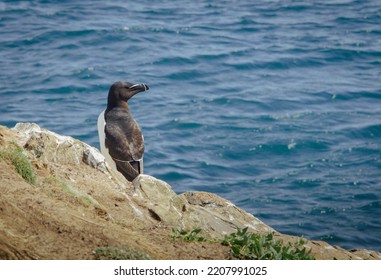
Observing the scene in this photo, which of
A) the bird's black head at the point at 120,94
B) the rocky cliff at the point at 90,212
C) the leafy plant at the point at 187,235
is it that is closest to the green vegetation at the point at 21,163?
the rocky cliff at the point at 90,212

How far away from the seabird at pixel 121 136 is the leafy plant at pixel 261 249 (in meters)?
4.20

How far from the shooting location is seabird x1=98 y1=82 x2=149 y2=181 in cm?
1630

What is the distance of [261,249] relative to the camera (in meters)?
11.8

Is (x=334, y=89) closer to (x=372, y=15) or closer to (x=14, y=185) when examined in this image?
(x=372, y=15)

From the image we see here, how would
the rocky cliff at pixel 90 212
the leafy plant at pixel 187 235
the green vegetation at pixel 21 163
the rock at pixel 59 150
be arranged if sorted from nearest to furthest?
1. the rocky cliff at pixel 90 212
2. the leafy plant at pixel 187 235
3. the green vegetation at pixel 21 163
4. the rock at pixel 59 150

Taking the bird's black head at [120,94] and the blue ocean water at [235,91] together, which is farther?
the blue ocean water at [235,91]

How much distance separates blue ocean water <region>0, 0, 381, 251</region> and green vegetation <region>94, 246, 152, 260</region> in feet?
36.0

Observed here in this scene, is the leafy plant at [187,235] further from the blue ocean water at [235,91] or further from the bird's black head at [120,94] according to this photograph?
the blue ocean water at [235,91]

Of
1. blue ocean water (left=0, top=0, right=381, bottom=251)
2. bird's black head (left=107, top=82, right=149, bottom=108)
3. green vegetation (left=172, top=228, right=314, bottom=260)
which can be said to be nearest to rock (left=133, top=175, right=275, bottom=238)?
green vegetation (left=172, top=228, right=314, bottom=260)

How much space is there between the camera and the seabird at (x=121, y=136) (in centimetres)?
1630

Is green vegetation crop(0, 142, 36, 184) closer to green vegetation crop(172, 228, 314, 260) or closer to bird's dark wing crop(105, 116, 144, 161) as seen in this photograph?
green vegetation crop(172, 228, 314, 260)

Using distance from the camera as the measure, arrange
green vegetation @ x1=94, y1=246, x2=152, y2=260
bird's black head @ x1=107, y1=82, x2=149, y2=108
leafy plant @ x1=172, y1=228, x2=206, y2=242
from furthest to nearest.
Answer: bird's black head @ x1=107, y1=82, x2=149, y2=108 < leafy plant @ x1=172, y1=228, x2=206, y2=242 < green vegetation @ x1=94, y1=246, x2=152, y2=260

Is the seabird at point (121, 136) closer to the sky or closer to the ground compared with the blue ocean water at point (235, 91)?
closer to the sky

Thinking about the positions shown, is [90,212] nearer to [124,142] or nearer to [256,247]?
[256,247]
